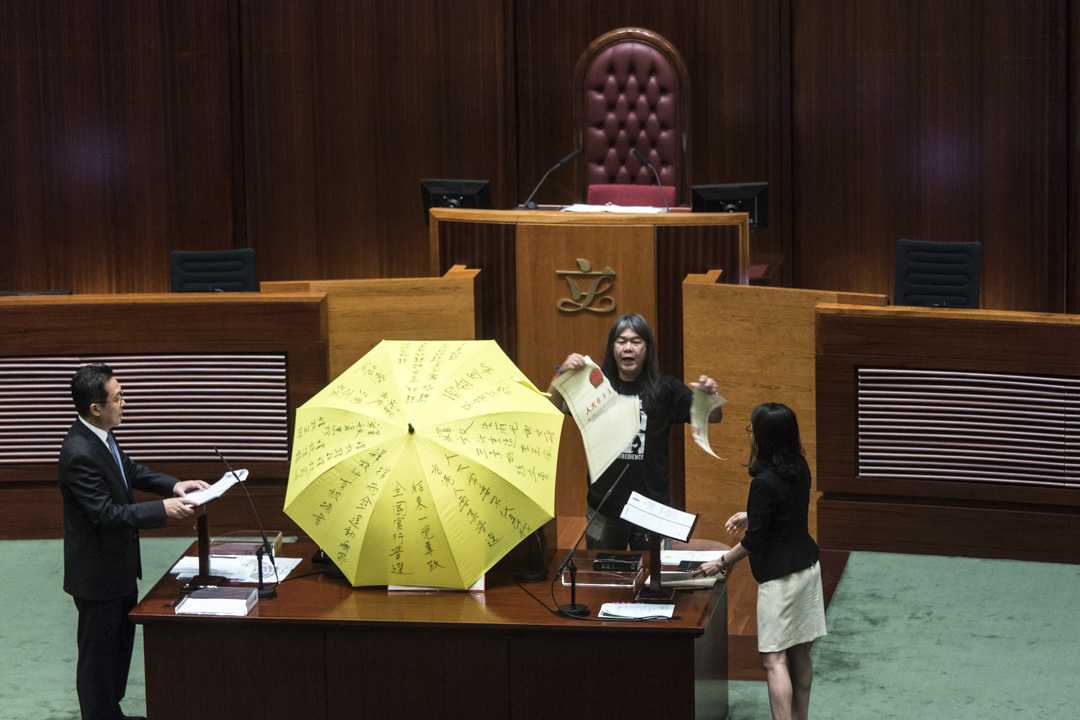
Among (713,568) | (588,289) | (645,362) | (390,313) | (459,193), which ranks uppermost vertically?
(459,193)

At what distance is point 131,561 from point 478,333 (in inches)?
98.2

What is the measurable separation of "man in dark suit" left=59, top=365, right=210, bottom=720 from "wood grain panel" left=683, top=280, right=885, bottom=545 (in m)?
2.73

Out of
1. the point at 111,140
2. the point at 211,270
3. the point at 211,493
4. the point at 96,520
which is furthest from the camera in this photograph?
the point at 111,140

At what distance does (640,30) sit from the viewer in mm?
9062

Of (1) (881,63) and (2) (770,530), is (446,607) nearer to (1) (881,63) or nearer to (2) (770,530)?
(2) (770,530)

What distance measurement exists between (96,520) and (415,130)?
5508 mm

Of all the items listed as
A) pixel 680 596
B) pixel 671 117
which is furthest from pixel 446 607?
pixel 671 117

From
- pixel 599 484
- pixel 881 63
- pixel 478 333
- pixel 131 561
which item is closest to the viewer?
pixel 131 561

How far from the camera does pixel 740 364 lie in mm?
6348

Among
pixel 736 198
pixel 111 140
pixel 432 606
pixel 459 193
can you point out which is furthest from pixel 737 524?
pixel 111 140

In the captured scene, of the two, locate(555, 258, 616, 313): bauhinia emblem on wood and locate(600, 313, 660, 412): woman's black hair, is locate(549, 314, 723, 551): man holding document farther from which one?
locate(555, 258, 616, 313): bauhinia emblem on wood

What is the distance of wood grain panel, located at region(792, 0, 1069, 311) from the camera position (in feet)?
28.1

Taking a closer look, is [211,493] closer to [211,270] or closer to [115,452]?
[115,452]

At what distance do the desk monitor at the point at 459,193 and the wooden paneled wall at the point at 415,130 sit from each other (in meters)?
Answer: 1.91
